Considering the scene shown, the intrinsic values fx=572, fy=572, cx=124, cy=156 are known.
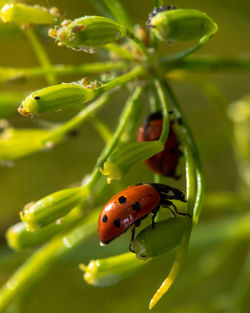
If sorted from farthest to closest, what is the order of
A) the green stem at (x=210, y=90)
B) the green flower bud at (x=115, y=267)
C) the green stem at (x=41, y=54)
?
the green stem at (x=210, y=90) → the green stem at (x=41, y=54) → the green flower bud at (x=115, y=267)

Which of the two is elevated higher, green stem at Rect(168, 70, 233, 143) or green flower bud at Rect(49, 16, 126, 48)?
green flower bud at Rect(49, 16, 126, 48)

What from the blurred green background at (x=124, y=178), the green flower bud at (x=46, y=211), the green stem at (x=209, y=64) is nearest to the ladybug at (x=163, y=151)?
the green stem at (x=209, y=64)

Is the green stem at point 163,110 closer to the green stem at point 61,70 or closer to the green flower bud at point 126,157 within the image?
the green flower bud at point 126,157

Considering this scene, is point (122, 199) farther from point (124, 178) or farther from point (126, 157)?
point (124, 178)

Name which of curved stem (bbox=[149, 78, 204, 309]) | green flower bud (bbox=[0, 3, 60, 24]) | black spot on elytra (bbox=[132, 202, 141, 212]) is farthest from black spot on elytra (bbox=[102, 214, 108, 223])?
green flower bud (bbox=[0, 3, 60, 24])

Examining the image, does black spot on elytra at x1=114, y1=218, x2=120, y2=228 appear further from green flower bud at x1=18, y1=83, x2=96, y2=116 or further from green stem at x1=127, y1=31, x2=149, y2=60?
green stem at x1=127, y1=31, x2=149, y2=60

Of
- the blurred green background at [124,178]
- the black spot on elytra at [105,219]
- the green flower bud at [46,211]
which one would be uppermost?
the green flower bud at [46,211]
